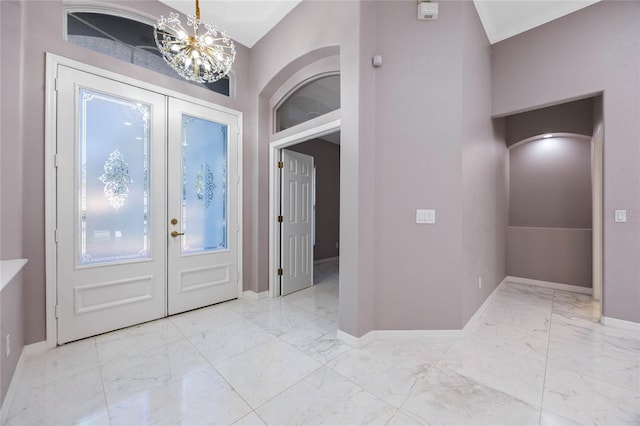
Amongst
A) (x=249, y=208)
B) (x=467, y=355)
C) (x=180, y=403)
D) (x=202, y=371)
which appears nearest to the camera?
(x=180, y=403)

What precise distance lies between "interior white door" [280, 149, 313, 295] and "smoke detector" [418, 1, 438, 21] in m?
2.18

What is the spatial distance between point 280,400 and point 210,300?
200cm

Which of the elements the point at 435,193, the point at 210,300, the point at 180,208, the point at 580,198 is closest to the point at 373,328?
the point at 435,193

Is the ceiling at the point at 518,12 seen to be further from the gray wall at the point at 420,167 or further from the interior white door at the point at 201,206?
the interior white door at the point at 201,206

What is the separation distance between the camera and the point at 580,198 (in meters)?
4.10

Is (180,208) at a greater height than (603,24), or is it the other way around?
(603,24)

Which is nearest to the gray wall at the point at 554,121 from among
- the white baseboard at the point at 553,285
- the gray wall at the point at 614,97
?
the gray wall at the point at 614,97

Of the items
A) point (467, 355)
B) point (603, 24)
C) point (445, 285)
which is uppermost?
point (603, 24)

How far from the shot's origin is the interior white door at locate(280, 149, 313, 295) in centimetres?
371

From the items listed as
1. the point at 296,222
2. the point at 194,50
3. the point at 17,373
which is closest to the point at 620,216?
the point at 296,222

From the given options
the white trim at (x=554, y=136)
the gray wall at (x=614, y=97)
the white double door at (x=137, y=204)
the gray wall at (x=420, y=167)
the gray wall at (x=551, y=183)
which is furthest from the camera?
the gray wall at (x=551, y=183)

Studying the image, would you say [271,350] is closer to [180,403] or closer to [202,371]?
[202,371]

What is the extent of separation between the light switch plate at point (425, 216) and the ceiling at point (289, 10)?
2446mm

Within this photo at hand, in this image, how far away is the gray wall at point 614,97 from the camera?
99.8 inches
